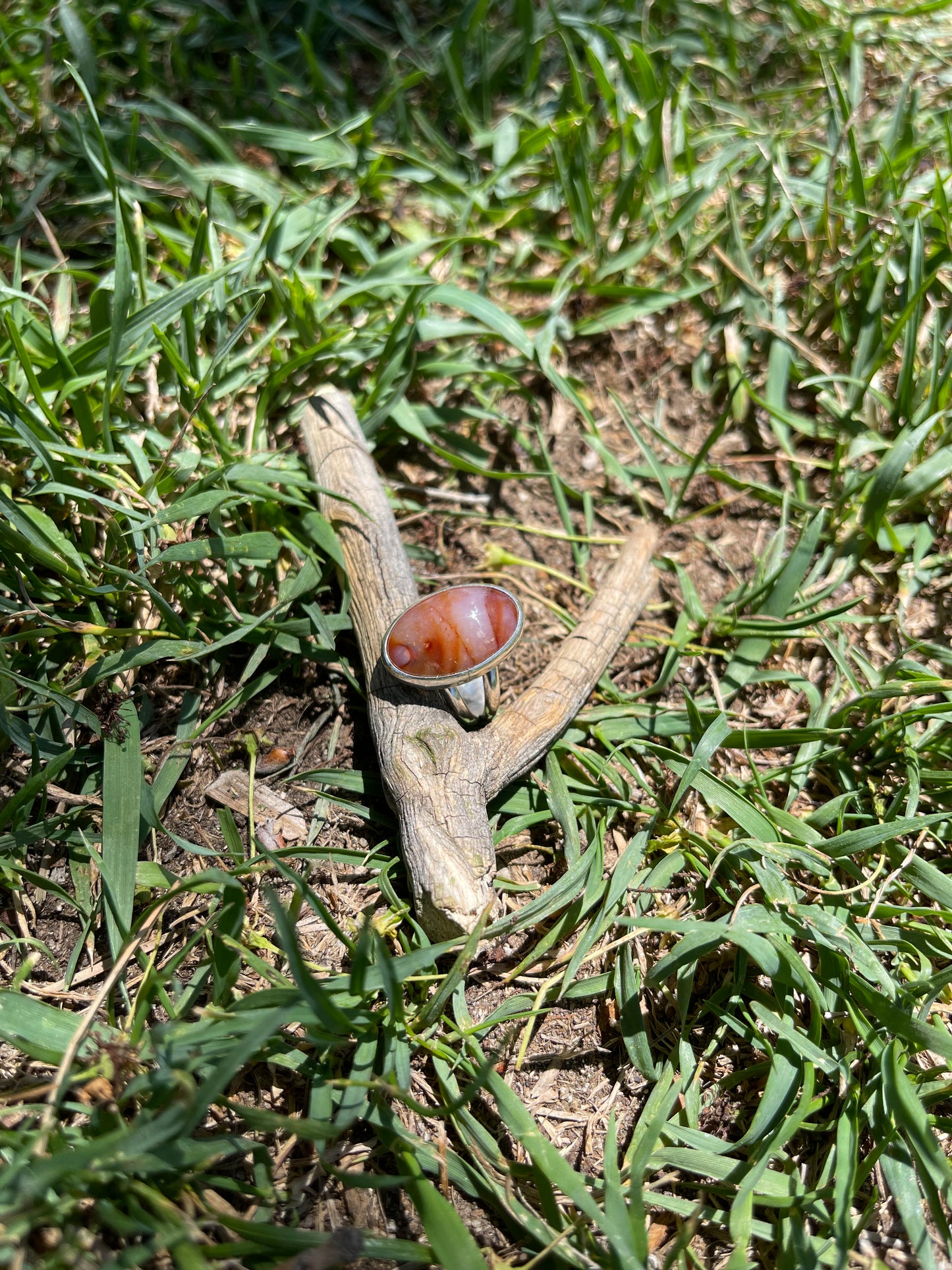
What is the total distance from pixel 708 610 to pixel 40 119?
260 centimetres

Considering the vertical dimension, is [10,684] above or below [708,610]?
above

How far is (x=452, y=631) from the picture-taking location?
1.90 meters

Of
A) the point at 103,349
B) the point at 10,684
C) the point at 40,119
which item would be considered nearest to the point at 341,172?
the point at 40,119

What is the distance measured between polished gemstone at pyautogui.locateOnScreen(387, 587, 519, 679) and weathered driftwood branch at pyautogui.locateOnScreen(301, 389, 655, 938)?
94 mm

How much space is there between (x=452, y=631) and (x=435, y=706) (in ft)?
0.55

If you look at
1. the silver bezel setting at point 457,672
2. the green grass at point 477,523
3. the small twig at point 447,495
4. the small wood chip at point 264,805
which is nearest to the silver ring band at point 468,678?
the silver bezel setting at point 457,672

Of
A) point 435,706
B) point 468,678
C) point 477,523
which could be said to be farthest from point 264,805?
point 477,523

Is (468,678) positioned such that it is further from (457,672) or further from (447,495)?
(447,495)

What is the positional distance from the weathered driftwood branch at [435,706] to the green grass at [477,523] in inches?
3.8

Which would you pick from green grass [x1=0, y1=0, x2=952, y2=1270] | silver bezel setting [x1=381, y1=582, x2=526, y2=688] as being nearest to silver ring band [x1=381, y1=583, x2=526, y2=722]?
silver bezel setting [x1=381, y1=582, x2=526, y2=688]

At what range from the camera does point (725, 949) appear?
73.1 inches

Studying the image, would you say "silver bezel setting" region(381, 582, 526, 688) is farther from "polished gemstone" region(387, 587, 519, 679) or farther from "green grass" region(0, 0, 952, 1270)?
"green grass" region(0, 0, 952, 1270)

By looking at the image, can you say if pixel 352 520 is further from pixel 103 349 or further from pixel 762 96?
pixel 762 96

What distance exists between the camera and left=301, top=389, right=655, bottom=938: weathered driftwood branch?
1.71 m
